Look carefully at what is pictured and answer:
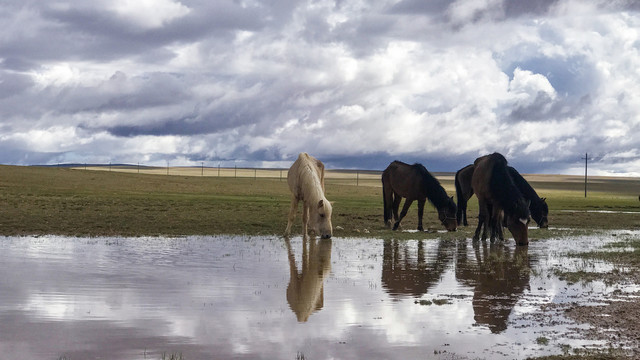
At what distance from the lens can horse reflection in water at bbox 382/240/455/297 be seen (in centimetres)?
1165

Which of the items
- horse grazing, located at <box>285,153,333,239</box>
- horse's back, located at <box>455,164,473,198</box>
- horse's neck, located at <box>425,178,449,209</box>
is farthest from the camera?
horse's back, located at <box>455,164,473,198</box>

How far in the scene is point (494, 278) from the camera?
12.9 meters

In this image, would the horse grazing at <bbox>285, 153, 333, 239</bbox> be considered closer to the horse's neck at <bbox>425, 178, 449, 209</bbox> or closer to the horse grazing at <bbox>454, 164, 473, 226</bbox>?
the horse's neck at <bbox>425, 178, 449, 209</bbox>

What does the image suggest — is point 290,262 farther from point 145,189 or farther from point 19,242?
point 145,189

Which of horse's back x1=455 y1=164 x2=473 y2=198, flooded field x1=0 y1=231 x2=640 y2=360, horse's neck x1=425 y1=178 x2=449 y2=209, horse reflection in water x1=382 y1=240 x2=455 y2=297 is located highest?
horse's back x1=455 y1=164 x2=473 y2=198

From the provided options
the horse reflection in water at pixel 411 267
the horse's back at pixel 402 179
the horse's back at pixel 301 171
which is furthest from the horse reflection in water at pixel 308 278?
the horse's back at pixel 402 179

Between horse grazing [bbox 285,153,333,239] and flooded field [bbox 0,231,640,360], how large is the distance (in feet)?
6.84

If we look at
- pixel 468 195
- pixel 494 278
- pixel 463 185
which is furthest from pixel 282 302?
pixel 468 195

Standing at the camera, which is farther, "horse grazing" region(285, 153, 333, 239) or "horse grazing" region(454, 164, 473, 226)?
"horse grazing" region(454, 164, 473, 226)

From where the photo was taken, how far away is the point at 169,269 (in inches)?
513

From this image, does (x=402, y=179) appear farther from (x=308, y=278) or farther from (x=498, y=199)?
(x=308, y=278)

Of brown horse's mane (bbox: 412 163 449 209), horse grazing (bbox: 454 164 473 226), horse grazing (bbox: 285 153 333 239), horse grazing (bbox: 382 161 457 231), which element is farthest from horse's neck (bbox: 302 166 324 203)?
horse grazing (bbox: 454 164 473 226)

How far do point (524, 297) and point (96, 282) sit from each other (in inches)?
277

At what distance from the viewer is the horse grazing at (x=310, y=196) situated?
1936 cm
